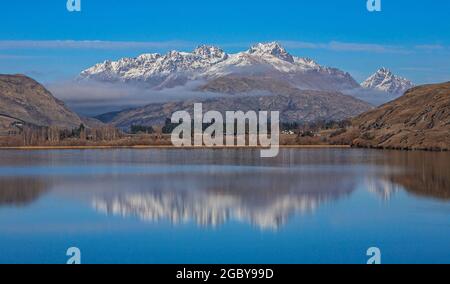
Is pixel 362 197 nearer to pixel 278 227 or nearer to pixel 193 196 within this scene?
pixel 193 196

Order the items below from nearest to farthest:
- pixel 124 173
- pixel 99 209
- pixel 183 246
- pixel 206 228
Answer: pixel 183 246, pixel 206 228, pixel 99 209, pixel 124 173

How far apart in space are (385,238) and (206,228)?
9.45 m

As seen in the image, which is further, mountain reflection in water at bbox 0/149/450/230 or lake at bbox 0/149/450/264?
mountain reflection in water at bbox 0/149/450/230

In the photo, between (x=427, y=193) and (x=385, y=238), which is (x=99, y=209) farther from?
(x=427, y=193)

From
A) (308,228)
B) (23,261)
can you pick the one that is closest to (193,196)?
(308,228)

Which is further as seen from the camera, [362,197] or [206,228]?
[362,197]

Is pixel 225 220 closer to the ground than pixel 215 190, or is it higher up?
closer to the ground

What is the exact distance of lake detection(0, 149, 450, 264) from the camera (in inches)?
1186

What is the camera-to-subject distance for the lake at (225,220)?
98.8 feet

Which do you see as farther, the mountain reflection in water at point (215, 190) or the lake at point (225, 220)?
the mountain reflection in water at point (215, 190)

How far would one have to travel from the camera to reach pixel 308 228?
120 feet

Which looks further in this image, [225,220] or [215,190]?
[215,190]

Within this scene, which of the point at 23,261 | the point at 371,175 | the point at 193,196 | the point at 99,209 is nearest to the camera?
the point at 23,261

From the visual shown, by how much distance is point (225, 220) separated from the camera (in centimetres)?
3959
